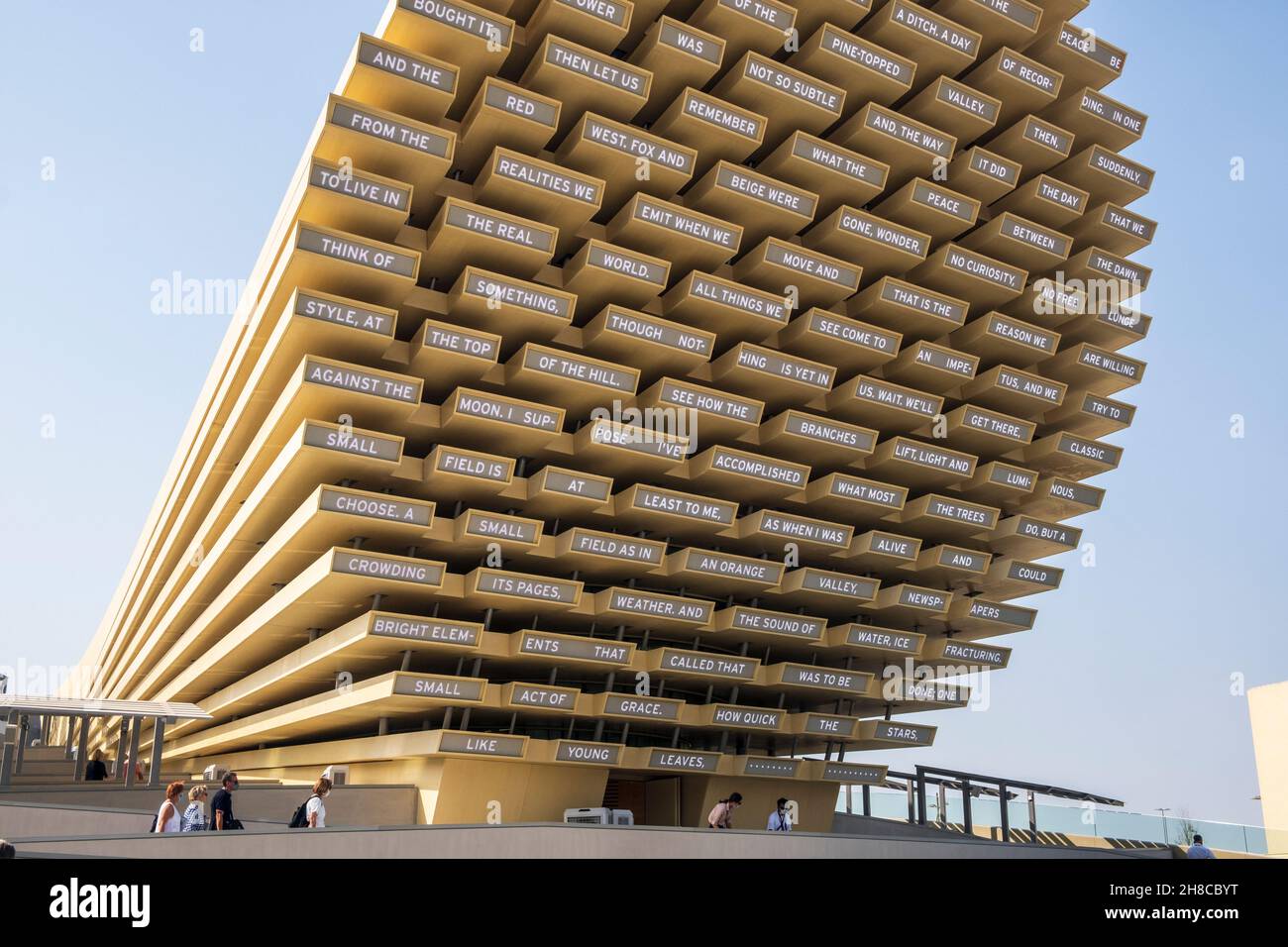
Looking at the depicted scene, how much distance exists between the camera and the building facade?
58.7ft

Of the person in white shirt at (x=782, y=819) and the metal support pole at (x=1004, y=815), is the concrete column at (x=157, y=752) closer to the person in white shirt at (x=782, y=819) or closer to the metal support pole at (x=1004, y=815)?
the person in white shirt at (x=782, y=819)

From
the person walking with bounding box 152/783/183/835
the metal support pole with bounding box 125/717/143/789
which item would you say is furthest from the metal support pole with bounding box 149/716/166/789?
the person walking with bounding box 152/783/183/835

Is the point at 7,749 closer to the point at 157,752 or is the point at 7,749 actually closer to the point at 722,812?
the point at 157,752

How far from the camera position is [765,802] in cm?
2444

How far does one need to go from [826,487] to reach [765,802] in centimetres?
780

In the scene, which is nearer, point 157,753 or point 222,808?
point 222,808

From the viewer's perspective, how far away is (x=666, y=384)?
1983 cm

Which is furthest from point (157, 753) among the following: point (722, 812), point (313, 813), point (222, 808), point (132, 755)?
point (722, 812)

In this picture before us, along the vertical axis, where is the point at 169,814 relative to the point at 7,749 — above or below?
below
